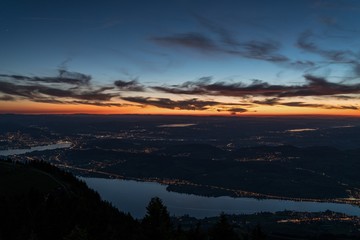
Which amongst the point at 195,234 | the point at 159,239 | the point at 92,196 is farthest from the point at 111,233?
the point at 92,196

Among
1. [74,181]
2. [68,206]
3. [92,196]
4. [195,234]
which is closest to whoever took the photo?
[195,234]

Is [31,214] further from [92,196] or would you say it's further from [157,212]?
[92,196]

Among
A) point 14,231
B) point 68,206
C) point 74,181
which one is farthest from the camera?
point 74,181

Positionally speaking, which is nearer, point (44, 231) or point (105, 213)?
point (44, 231)

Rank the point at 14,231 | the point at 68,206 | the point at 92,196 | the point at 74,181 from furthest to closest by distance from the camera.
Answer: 1. the point at 74,181
2. the point at 92,196
3. the point at 68,206
4. the point at 14,231

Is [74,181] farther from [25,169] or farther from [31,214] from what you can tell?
[31,214]

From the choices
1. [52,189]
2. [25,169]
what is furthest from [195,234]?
[25,169]

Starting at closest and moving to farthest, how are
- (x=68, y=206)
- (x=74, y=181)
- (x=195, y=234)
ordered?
(x=195, y=234) < (x=68, y=206) < (x=74, y=181)

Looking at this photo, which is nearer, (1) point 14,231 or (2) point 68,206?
(1) point 14,231
